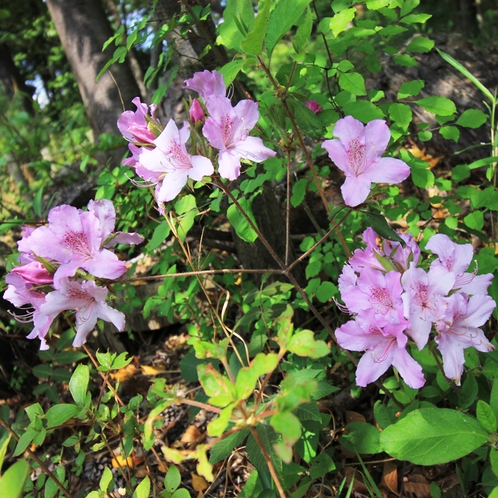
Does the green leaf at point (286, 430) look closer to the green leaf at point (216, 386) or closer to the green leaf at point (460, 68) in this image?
the green leaf at point (216, 386)

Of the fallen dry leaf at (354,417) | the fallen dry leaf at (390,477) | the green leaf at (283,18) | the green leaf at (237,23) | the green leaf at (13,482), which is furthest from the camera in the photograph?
the fallen dry leaf at (354,417)

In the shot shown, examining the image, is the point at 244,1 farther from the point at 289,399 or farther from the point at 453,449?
the point at 453,449

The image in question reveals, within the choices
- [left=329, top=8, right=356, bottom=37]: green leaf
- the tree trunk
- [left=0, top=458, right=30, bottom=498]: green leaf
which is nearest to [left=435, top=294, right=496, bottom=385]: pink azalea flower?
[left=329, top=8, right=356, bottom=37]: green leaf

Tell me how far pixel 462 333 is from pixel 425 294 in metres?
→ 0.15

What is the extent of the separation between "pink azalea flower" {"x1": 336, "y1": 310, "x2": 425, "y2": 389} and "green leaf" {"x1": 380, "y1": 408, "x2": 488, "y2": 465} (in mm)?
103

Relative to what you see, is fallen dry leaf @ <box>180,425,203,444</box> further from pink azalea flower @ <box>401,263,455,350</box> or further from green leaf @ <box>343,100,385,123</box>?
green leaf @ <box>343,100,385,123</box>

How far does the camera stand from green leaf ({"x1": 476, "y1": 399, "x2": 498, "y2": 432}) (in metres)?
0.96

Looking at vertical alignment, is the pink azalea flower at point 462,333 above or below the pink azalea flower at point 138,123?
below

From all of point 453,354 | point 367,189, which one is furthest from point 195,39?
point 453,354

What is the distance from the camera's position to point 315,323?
2182mm

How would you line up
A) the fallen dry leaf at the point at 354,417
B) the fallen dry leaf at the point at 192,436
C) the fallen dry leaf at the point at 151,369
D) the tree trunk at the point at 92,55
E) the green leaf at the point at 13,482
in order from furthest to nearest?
the tree trunk at the point at 92,55 → the fallen dry leaf at the point at 151,369 → the fallen dry leaf at the point at 192,436 → the fallen dry leaf at the point at 354,417 → the green leaf at the point at 13,482

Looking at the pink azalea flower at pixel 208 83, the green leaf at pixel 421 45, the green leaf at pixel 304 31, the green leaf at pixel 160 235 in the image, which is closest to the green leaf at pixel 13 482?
the green leaf at pixel 160 235

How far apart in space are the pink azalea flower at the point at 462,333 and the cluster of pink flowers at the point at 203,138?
1.82ft

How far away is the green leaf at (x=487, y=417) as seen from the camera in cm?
96
